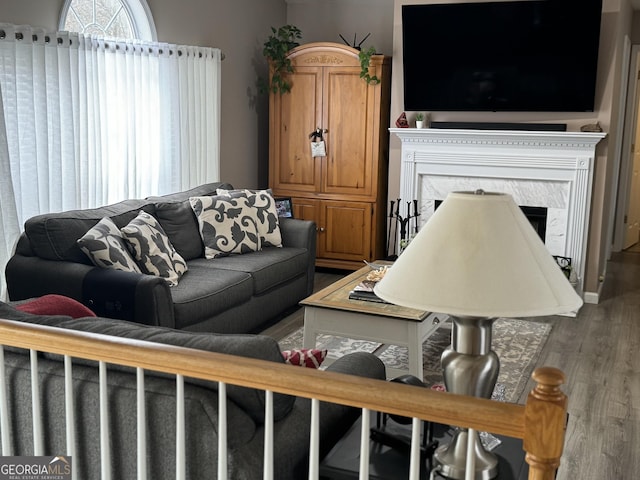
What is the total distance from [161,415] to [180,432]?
134mm

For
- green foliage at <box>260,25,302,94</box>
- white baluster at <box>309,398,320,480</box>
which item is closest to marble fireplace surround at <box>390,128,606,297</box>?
green foliage at <box>260,25,302,94</box>

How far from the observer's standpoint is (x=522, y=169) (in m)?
5.91

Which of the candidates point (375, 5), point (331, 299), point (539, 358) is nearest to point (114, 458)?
point (331, 299)

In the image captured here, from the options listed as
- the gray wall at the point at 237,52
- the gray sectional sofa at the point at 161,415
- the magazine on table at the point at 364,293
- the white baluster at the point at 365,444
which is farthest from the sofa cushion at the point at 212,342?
the gray wall at the point at 237,52

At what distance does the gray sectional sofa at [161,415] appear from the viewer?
1.88 meters

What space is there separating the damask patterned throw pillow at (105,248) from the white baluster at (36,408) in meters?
1.98

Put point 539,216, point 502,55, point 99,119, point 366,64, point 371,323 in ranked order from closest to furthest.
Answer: point 371,323 < point 99,119 < point 502,55 < point 539,216 < point 366,64

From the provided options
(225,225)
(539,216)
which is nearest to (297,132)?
(225,225)

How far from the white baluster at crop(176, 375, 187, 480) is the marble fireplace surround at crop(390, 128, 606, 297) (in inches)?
179

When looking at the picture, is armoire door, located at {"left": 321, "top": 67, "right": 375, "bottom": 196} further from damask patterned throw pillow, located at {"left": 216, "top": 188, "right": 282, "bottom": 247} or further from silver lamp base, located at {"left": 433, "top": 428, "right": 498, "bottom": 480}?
silver lamp base, located at {"left": 433, "top": 428, "right": 498, "bottom": 480}

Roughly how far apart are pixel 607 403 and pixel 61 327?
2.92 m

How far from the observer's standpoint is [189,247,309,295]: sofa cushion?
4809 mm

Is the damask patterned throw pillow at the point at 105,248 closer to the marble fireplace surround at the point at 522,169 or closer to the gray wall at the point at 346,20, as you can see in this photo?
the marble fireplace surround at the point at 522,169

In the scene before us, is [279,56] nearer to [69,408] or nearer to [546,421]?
[69,408]
